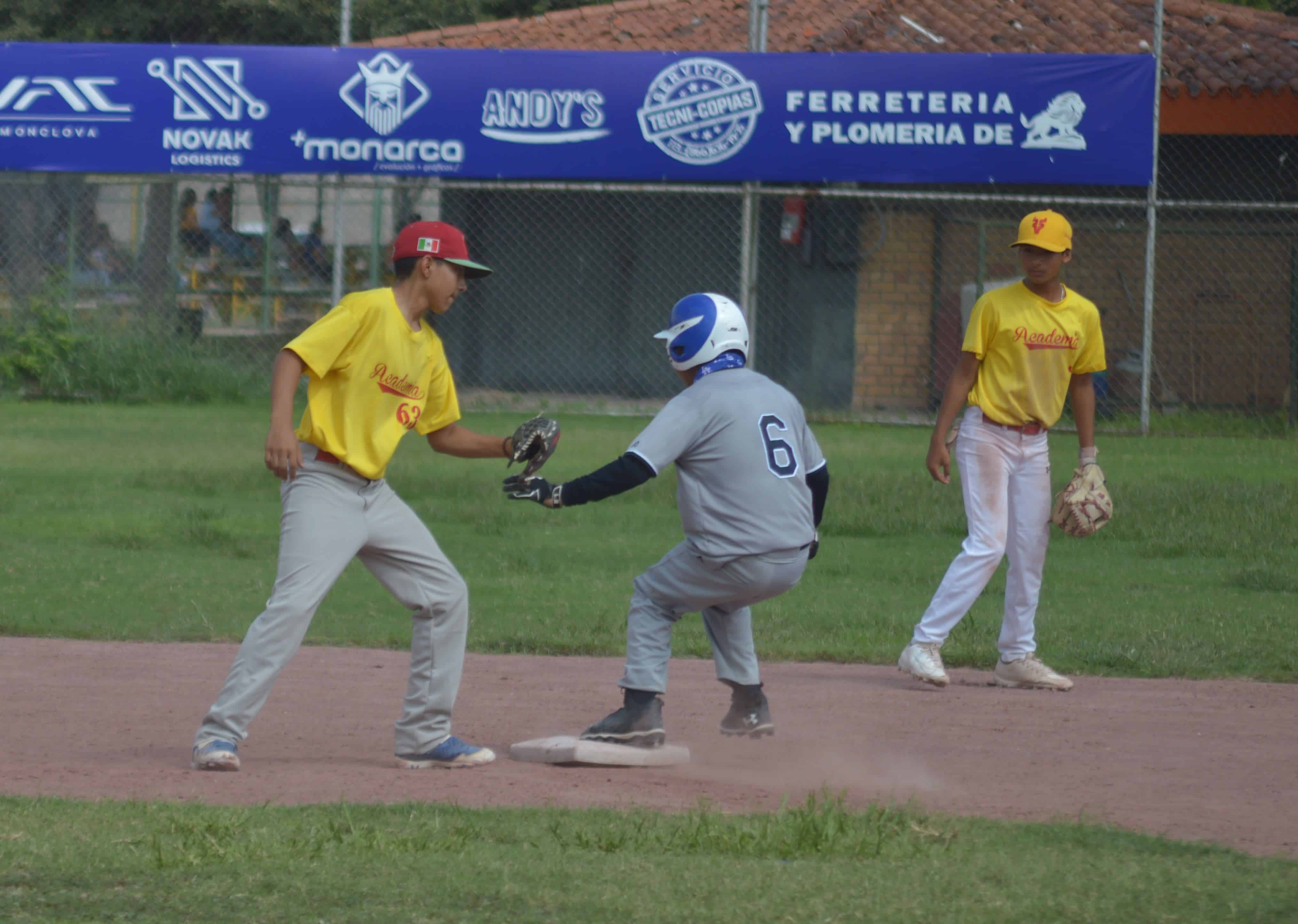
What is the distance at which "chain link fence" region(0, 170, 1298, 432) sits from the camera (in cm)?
1773

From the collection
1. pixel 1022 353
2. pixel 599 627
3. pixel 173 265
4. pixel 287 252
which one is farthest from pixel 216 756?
pixel 287 252

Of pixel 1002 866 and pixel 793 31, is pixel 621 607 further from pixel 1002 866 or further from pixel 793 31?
pixel 793 31

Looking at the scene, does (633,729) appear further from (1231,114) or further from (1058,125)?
(1231,114)

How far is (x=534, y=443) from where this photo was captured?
19.1ft

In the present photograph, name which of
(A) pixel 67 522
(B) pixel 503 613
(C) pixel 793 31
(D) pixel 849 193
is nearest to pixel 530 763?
(B) pixel 503 613

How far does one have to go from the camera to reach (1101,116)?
51.6 feet

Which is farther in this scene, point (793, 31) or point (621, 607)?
point (793, 31)

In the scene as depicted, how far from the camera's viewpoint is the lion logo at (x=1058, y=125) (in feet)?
51.6

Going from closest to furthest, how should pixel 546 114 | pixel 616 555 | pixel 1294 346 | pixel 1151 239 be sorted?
pixel 616 555 → pixel 1151 239 → pixel 546 114 → pixel 1294 346

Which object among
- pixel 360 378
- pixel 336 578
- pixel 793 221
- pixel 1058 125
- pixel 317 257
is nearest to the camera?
pixel 360 378

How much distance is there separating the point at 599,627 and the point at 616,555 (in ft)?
6.94

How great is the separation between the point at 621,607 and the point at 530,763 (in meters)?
3.12

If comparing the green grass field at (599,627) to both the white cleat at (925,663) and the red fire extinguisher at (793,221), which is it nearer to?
the white cleat at (925,663)

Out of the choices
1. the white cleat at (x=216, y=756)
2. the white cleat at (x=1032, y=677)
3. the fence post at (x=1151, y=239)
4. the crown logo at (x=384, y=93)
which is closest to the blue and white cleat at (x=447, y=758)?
the white cleat at (x=216, y=756)
